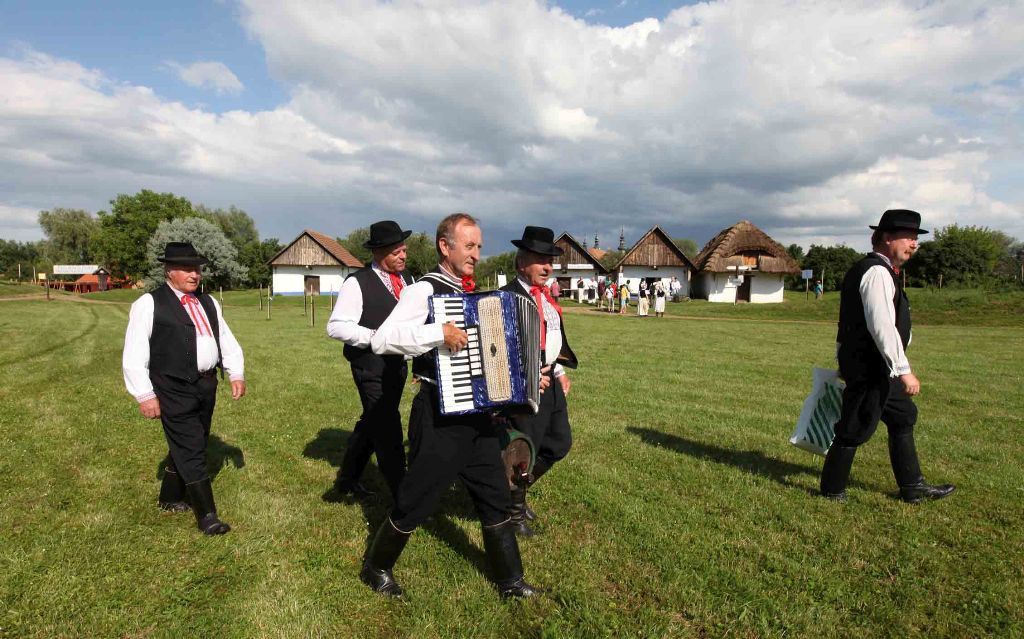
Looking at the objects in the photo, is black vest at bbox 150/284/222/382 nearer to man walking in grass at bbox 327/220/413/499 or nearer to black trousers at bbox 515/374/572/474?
man walking in grass at bbox 327/220/413/499

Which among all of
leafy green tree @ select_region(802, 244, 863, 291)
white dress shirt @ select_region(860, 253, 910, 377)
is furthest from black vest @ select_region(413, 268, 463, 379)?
leafy green tree @ select_region(802, 244, 863, 291)

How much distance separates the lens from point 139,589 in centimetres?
350

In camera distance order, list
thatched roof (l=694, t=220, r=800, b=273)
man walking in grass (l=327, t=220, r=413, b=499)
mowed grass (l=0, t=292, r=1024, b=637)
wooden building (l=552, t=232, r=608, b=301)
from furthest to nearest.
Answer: wooden building (l=552, t=232, r=608, b=301) → thatched roof (l=694, t=220, r=800, b=273) → man walking in grass (l=327, t=220, r=413, b=499) → mowed grass (l=0, t=292, r=1024, b=637)

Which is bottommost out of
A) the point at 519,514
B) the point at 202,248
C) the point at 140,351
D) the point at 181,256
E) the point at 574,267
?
the point at 519,514

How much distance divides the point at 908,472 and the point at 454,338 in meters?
4.37

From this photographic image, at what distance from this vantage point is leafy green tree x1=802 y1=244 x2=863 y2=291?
237ft

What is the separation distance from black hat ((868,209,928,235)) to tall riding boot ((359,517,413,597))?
4.40 metres

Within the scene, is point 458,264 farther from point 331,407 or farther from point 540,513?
point 331,407

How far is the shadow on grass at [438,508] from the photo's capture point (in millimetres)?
4145

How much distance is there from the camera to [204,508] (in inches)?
170

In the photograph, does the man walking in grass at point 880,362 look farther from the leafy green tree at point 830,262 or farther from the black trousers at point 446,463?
Result: the leafy green tree at point 830,262

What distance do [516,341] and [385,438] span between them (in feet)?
6.34

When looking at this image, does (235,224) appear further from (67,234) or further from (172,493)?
(172,493)

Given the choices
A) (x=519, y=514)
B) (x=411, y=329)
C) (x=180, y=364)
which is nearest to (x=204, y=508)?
(x=180, y=364)
